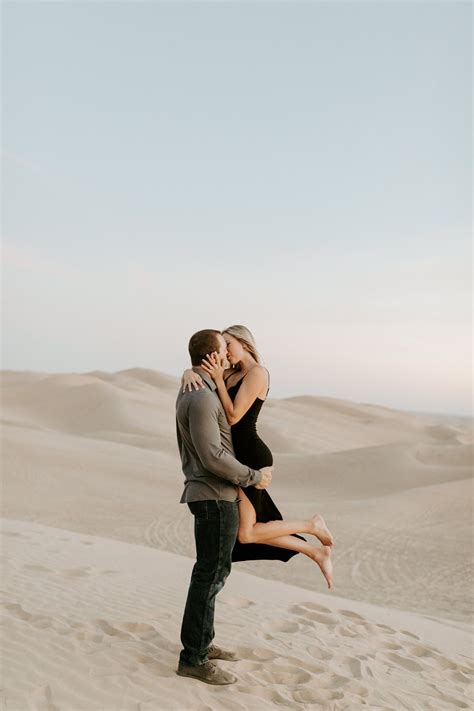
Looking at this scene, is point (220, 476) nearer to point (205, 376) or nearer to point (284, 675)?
point (205, 376)

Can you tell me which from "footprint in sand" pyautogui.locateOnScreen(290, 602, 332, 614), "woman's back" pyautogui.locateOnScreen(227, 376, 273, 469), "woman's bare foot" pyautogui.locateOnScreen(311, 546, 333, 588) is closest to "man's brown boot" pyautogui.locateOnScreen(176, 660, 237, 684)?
"woman's bare foot" pyautogui.locateOnScreen(311, 546, 333, 588)

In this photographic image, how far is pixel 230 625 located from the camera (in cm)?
706

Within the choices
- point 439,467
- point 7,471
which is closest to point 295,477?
point 439,467

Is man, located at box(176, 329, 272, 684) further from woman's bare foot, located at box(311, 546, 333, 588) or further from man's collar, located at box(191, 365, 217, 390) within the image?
woman's bare foot, located at box(311, 546, 333, 588)

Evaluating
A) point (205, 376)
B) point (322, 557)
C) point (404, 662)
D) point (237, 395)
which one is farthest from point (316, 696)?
point (205, 376)

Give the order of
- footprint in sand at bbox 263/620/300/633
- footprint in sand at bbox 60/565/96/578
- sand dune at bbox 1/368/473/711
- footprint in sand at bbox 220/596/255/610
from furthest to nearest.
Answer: footprint in sand at bbox 60/565/96/578 < footprint in sand at bbox 220/596/255/610 < footprint in sand at bbox 263/620/300/633 < sand dune at bbox 1/368/473/711

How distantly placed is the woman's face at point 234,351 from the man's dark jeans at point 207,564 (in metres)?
1.03

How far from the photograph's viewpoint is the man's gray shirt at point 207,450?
194 inches

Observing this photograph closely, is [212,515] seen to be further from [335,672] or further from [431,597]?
[431,597]

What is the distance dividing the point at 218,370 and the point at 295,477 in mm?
21663

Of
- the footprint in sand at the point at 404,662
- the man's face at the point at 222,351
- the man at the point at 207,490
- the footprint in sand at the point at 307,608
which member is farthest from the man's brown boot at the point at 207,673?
the footprint in sand at the point at 307,608

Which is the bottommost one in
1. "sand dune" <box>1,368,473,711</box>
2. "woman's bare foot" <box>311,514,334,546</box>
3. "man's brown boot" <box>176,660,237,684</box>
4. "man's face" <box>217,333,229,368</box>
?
"sand dune" <box>1,368,473,711</box>

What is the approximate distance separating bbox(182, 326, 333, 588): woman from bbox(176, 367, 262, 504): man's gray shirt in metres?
0.09

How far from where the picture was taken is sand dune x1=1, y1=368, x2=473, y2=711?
17.7ft
